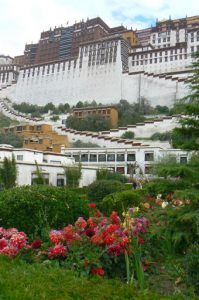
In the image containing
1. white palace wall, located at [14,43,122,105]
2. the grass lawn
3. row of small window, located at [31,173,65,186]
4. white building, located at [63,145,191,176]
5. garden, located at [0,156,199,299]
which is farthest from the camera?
white palace wall, located at [14,43,122,105]

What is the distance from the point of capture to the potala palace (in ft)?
221

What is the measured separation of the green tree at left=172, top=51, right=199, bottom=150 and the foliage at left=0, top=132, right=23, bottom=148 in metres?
48.1

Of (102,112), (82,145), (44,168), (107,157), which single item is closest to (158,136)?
(82,145)

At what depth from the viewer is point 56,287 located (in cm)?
378

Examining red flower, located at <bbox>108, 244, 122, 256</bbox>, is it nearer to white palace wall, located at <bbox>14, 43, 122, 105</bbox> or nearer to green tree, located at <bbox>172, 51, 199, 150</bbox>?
green tree, located at <bbox>172, 51, 199, 150</bbox>

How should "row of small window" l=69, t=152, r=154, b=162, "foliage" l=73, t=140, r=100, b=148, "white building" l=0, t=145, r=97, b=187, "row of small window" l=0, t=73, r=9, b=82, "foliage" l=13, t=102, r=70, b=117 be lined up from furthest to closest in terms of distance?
1. "row of small window" l=0, t=73, r=9, b=82
2. "foliage" l=13, t=102, r=70, b=117
3. "foliage" l=73, t=140, r=100, b=148
4. "row of small window" l=69, t=152, r=154, b=162
5. "white building" l=0, t=145, r=97, b=187

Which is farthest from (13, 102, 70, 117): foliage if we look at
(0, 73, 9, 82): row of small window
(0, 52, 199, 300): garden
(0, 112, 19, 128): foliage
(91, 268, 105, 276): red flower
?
(91, 268, 105, 276): red flower

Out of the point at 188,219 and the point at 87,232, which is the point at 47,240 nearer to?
the point at 87,232

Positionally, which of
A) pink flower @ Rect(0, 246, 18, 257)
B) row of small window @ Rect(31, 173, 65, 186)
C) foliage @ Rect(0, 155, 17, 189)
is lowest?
row of small window @ Rect(31, 173, 65, 186)

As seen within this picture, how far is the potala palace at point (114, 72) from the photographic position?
67312 millimetres

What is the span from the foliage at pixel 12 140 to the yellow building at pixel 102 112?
11973 millimetres

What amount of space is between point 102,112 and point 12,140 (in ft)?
50.9

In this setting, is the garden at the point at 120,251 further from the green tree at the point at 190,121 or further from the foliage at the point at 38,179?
the foliage at the point at 38,179

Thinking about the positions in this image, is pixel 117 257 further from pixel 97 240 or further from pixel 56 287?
pixel 56 287
